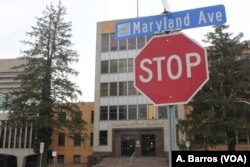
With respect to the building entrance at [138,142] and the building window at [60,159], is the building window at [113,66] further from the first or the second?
the building window at [60,159]

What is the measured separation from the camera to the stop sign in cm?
417

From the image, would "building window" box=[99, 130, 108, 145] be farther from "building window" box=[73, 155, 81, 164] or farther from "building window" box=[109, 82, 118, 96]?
"building window" box=[73, 155, 81, 164]

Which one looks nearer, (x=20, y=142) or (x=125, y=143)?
(x=125, y=143)

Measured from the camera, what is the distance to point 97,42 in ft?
169

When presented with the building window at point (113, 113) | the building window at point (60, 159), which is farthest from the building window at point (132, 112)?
the building window at point (60, 159)

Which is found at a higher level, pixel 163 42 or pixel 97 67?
pixel 97 67

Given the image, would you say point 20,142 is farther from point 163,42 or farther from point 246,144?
point 163,42

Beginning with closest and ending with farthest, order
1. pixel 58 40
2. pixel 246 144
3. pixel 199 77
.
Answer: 1. pixel 199 77
2. pixel 58 40
3. pixel 246 144

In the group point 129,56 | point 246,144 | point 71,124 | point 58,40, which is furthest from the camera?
point 129,56

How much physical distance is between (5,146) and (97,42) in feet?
63.9

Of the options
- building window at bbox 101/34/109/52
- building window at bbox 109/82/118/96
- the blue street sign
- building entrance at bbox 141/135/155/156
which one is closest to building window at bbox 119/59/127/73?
building window at bbox 109/82/118/96

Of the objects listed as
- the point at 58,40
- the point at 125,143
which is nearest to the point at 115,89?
the point at 125,143

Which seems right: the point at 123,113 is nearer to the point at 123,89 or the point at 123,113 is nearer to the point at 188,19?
the point at 123,89

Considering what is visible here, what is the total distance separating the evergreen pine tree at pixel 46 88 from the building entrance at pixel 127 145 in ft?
31.3
